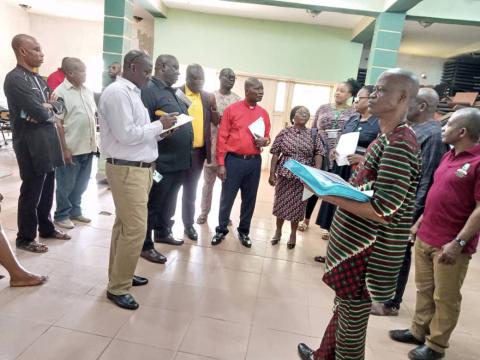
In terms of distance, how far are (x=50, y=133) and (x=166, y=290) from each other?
1573 millimetres

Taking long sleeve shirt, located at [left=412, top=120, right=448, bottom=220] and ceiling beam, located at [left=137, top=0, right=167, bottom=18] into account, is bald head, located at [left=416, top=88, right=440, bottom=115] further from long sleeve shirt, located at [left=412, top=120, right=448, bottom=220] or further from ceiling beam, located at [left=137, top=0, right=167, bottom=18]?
ceiling beam, located at [left=137, top=0, right=167, bottom=18]

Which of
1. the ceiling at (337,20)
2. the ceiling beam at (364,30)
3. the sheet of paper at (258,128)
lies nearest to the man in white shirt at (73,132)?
the sheet of paper at (258,128)

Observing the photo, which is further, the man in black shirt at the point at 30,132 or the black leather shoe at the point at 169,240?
the black leather shoe at the point at 169,240

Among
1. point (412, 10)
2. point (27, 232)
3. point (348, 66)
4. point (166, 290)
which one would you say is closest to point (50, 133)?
point (27, 232)

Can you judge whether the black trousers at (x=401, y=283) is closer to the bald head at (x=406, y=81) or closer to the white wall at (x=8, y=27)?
the bald head at (x=406, y=81)

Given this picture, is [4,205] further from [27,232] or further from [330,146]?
[330,146]

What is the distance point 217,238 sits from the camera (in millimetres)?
3588

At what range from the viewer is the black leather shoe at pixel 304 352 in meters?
1.99

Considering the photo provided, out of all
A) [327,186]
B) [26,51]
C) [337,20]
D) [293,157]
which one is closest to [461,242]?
[327,186]

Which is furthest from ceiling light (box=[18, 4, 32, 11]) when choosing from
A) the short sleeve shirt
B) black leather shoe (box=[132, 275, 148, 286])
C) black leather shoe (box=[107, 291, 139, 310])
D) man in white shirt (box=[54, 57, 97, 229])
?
the short sleeve shirt

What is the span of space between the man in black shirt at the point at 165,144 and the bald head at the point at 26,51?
2.78ft

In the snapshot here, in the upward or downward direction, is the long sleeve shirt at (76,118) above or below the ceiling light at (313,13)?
below

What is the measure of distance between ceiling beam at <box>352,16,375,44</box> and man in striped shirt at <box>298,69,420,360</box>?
207 inches

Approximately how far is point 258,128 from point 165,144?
952mm
